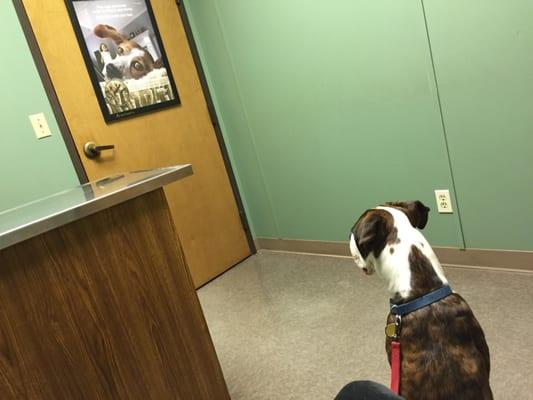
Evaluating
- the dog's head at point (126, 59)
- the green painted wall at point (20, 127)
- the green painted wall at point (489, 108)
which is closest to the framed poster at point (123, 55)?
the dog's head at point (126, 59)

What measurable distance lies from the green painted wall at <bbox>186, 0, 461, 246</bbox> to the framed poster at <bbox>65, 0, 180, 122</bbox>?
42cm

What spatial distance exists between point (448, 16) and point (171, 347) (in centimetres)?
185

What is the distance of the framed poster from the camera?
261cm

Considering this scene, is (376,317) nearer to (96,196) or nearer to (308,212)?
(308,212)

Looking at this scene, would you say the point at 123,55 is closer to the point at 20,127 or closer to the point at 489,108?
the point at 20,127

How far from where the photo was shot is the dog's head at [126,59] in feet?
8.84

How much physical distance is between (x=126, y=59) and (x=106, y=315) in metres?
2.00

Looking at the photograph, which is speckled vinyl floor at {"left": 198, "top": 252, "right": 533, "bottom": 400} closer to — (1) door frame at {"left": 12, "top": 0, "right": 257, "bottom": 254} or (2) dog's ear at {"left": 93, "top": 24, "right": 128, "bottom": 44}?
(1) door frame at {"left": 12, "top": 0, "right": 257, "bottom": 254}

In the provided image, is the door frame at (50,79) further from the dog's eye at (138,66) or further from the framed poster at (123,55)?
the dog's eye at (138,66)

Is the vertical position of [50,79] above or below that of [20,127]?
above

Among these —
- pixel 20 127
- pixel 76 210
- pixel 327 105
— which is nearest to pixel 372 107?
pixel 327 105

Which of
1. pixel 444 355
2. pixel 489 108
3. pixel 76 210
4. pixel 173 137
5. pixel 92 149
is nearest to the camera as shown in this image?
pixel 444 355

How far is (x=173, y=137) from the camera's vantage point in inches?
119

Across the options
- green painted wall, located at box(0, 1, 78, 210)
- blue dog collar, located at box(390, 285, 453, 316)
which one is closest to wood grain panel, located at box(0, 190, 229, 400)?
blue dog collar, located at box(390, 285, 453, 316)
